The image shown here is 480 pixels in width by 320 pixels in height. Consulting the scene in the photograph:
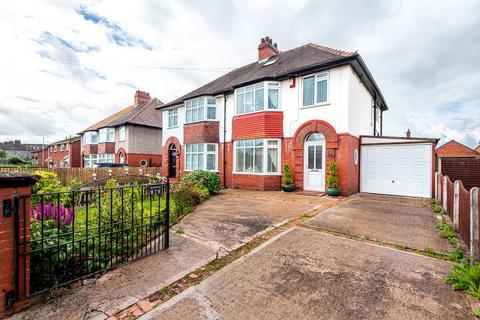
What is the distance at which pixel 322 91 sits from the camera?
35.8 feet

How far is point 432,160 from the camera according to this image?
9.81m

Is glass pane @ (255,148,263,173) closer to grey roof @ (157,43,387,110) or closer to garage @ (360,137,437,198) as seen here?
grey roof @ (157,43,387,110)

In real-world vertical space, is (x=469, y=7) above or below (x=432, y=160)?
above

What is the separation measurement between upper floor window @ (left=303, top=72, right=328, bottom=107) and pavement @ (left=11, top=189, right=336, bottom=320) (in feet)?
21.1

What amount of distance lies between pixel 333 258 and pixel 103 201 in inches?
188

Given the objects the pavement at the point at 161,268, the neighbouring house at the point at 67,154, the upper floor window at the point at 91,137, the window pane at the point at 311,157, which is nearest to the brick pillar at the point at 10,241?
the pavement at the point at 161,268

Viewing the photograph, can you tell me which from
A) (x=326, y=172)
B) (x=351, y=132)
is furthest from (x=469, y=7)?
(x=326, y=172)

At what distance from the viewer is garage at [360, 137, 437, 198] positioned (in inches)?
392

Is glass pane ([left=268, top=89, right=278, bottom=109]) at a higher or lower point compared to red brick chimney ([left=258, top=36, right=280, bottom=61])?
lower

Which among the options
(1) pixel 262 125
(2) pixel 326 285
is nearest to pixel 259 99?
(1) pixel 262 125

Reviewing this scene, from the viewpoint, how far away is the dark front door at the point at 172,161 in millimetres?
18188

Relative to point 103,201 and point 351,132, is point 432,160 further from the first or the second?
point 103,201

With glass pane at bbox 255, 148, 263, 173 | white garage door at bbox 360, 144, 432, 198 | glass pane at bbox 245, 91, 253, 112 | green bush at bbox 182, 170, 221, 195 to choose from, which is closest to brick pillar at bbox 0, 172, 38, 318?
green bush at bbox 182, 170, 221, 195

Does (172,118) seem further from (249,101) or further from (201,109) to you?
(249,101)
